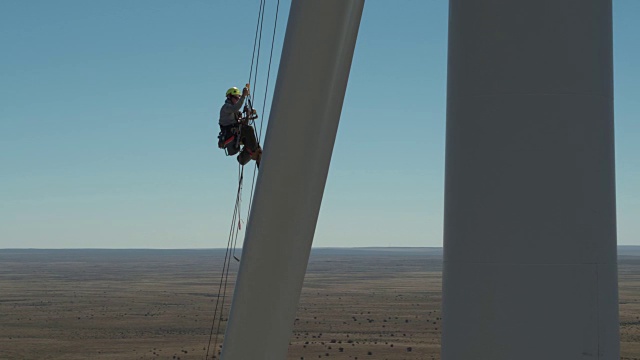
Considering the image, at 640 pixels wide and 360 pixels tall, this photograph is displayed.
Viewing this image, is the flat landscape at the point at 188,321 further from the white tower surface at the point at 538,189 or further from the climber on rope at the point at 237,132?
the white tower surface at the point at 538,189

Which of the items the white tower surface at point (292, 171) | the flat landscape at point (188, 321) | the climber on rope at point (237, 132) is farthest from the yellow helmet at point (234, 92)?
the flat landscape at point (188, 321)

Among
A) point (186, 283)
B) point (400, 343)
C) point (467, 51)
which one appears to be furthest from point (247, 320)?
point (186, 283)

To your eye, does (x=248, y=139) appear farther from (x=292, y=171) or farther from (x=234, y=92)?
(x=292, y=171)

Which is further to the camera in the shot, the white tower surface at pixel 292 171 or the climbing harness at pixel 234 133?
the climbing harness at pixel 234 133

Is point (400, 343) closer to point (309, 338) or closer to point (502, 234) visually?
point (309, 338)

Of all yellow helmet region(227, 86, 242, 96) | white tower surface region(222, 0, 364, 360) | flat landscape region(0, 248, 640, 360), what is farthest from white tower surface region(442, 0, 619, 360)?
flat landscape region(0, 248, 640, 360)

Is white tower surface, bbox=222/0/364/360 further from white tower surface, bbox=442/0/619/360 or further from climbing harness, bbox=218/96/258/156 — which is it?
climbing harness, bbox=218/96/258/156

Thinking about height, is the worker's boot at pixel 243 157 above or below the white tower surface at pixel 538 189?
above
